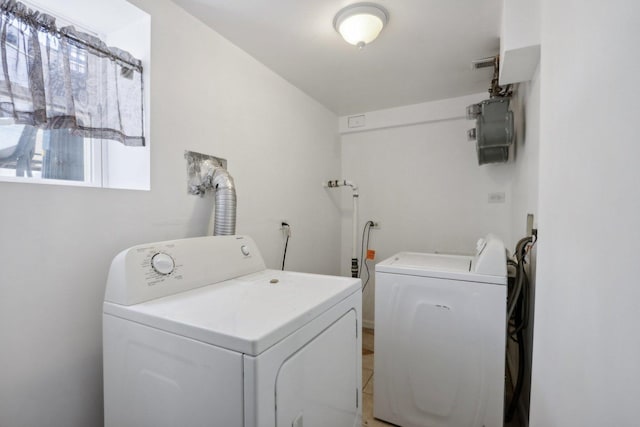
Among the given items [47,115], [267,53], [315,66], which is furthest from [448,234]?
[47,115]

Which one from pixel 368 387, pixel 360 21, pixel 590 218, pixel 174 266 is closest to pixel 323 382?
pixel 174 266

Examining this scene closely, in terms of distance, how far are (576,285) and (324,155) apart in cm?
249

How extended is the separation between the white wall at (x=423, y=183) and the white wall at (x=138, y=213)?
1.04 meters

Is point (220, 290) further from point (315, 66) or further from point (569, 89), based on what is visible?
point (315, 66)

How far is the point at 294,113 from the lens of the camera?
242 cm

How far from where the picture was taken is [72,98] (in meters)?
1.08

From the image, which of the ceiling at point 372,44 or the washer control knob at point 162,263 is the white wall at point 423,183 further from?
the washer control knob at point 162,263

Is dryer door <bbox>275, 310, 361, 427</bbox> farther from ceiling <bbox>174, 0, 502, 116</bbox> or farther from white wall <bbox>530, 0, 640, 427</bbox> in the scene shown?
ceiling <bbox>174, 0, 502, 116</bbox>

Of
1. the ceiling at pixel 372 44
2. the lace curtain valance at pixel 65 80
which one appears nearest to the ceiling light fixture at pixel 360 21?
the ceiling at pixel 372 44

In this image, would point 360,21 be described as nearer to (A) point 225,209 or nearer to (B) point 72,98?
(A) point 225,209

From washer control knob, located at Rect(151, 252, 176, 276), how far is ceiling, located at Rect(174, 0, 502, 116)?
50.9 inches

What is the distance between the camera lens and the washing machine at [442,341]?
1449 millimetres

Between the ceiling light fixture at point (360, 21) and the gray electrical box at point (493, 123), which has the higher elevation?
the ceiling light fixture at point (360, 21)

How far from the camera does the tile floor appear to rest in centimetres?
171
